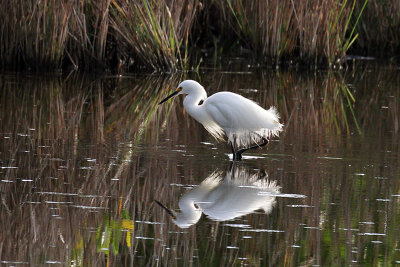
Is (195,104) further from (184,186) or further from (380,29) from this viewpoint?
(380,29)

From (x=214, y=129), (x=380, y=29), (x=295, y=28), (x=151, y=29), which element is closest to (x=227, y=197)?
(x=214, y=129)

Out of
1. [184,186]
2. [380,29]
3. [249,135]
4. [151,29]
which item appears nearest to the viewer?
[184,186]

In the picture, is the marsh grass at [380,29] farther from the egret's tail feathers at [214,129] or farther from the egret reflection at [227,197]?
the egret reflection at [227,197]

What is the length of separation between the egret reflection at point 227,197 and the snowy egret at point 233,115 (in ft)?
2.10

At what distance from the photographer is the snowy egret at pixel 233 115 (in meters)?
7.41

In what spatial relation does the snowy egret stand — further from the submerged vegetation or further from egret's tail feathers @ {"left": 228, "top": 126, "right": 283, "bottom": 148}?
the submerged vegetation

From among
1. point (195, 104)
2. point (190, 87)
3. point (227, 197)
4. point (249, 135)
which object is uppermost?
point (190, 87)

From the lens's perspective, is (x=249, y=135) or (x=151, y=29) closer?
(x=249, y=135)

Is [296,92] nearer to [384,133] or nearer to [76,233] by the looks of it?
[384,133]

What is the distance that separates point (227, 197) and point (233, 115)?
5.04ft

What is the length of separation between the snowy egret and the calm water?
216 millimetres

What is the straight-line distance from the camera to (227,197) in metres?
5.95

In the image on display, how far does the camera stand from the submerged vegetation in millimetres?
11820

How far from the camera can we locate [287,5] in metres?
12.9
